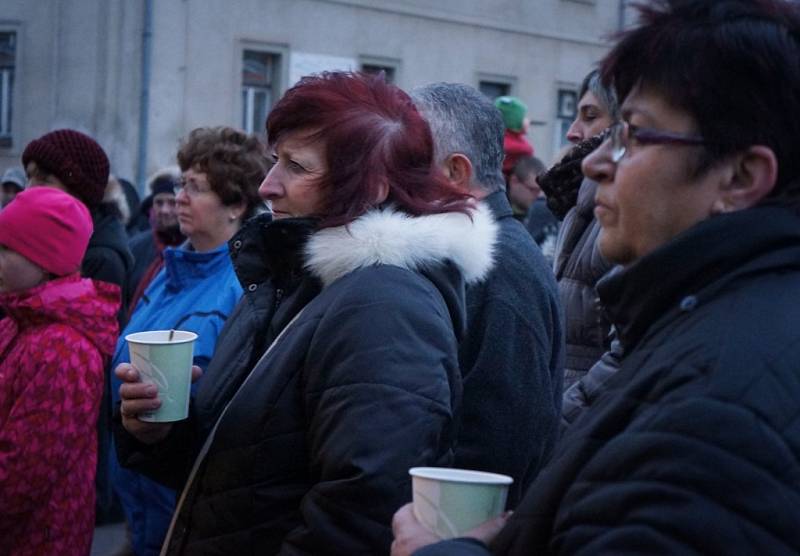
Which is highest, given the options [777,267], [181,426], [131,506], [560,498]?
[777,267]

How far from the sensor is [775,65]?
1591 mm

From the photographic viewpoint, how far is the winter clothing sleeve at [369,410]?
2234mm

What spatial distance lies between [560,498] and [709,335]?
309 millimetres

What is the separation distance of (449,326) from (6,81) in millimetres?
14231

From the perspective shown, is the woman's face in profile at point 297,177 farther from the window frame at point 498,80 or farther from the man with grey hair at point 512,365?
the window frame at point 498,80

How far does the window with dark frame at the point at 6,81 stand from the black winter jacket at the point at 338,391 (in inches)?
539

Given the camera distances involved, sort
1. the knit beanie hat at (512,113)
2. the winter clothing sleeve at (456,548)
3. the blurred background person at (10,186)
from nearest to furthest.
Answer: the winter clothing sleeve at (456,548), the knit beanie hat at (512,113), the blurred background person at (10,186)

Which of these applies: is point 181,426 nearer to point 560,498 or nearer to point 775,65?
point 560,498

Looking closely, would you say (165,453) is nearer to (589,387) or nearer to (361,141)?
(361,141)

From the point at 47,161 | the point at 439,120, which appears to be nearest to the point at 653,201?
the point at 439,120

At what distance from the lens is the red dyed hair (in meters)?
2.58

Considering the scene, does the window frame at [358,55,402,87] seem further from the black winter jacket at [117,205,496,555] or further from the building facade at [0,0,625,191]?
the black winter jacket at [117,205,496,555]

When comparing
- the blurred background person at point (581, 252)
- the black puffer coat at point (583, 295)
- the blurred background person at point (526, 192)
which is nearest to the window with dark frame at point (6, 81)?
the blurred background person at point (526, 192)

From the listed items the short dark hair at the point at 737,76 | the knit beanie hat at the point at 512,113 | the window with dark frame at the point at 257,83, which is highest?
the window with dark frame at the point at 257,83
